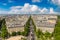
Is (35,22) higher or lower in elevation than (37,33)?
higher

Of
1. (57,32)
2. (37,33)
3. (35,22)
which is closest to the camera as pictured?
(37,33)

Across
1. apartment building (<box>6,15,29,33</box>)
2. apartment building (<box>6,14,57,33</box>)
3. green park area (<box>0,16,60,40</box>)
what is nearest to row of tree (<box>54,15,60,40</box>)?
green park area (<box>0,16,60,40</box>)

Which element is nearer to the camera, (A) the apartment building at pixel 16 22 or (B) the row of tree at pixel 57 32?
(B) the row of tree at pixel 57 32

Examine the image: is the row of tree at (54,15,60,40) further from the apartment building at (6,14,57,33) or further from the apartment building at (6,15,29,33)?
the apartment building at (6,15,29,33)

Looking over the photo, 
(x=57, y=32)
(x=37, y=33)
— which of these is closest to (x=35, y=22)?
(x=37, y=33)

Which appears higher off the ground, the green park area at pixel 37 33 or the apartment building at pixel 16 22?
the apartment building at pixel 16 22

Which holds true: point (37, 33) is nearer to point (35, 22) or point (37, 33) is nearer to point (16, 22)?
point (35, 22)

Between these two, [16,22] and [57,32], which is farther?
[16,22]

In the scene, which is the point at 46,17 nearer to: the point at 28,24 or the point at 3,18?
the point at 28,24

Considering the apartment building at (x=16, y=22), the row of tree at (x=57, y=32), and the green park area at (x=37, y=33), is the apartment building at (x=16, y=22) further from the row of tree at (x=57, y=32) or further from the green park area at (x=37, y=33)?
the row of tree at (x=57, y=32)

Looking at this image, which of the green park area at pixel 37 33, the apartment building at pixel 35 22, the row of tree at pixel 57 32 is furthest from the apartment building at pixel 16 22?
the row of tree at pixel 57 32

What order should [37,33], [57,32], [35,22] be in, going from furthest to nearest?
[35,22] → [57,32] → [37,33]

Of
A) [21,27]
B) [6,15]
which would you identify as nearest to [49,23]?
[21,27]
